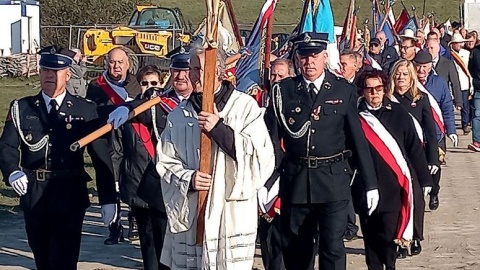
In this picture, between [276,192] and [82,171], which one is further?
[276,192]

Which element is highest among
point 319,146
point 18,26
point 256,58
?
point 18,26

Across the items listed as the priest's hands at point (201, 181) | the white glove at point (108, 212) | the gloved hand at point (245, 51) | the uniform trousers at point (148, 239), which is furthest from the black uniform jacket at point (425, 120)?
the priest's hands at point (201, 181)

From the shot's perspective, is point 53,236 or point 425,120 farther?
point 425,120

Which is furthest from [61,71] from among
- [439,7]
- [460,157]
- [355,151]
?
[439,7]

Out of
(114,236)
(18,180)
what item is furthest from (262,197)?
(114,236)

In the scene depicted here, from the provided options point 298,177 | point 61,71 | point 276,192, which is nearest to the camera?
point 61,71

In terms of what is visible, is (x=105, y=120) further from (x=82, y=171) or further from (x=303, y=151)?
(x=303, y=151)

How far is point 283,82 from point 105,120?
1.26 m

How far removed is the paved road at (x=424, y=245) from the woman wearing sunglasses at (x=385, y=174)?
1228 mm

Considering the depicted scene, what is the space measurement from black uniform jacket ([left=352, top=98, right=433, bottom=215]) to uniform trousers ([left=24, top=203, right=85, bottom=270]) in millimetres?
2080

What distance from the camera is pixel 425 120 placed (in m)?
9.41

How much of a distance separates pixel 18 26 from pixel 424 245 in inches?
1498

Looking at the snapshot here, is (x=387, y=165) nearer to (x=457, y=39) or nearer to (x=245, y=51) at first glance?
(x=245, y=51)

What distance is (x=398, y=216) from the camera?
7.84 meters
